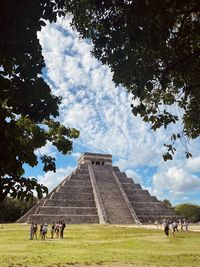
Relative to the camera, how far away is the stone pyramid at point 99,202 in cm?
5412

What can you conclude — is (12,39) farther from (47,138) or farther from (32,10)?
(47,138)

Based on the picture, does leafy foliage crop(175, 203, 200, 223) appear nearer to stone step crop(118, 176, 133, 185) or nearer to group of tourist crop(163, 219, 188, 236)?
stone step crop(118, 176, 133, 185)

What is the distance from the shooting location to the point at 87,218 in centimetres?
5475

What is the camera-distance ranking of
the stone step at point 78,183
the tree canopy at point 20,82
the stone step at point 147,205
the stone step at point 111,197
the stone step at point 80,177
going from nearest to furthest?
the tree canopy at point 20,82, the stone step at point 111,197, the stone step at point 147,205, the stone step at point 78,183, the stone step at point 80,177

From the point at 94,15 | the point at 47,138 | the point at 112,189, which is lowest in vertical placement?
the point at 47,138

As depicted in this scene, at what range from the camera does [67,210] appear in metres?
55.1

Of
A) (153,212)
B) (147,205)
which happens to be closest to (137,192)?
(147,205)

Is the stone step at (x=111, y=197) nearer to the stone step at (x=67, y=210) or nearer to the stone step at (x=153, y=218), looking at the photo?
the stone step at (x=153, y=218)

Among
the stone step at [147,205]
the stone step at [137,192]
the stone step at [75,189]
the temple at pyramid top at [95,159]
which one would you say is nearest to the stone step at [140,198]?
the stone step at [137,192]

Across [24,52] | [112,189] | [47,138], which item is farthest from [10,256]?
[112,189]

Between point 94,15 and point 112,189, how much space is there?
191ft

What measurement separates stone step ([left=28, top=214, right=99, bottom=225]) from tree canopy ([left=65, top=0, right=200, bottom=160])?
1700 inches

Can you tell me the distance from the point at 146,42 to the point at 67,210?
49782mm

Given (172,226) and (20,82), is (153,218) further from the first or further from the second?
(20,82)
